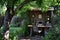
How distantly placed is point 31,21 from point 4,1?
1373cm

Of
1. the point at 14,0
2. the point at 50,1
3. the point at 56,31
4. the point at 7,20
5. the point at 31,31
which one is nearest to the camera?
the point at 14,0

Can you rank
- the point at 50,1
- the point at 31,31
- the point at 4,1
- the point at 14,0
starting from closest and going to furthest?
the point at 4,1
the point at 14,0
the point at 50,1
the point at 31,31

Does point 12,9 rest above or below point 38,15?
above

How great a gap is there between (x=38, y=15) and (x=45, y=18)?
0.69 meters

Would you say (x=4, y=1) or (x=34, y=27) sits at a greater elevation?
(x=4, y=1)

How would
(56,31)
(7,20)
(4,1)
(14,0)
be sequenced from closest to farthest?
(4,1), (14,0), (7,20), (56,31)

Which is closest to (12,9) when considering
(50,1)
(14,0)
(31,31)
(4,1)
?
(14,0)

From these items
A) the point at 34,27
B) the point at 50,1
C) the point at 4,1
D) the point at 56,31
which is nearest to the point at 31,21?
the point at 34,27

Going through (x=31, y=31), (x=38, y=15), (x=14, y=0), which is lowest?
(x=31, y=31)

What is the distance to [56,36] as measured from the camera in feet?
26.4

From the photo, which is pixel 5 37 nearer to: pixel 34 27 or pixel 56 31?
pixel 56 31

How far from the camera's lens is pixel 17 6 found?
5.21 m

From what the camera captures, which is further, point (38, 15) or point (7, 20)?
point (38, 15)

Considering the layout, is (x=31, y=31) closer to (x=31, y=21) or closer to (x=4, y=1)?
(x=31, y=21)
